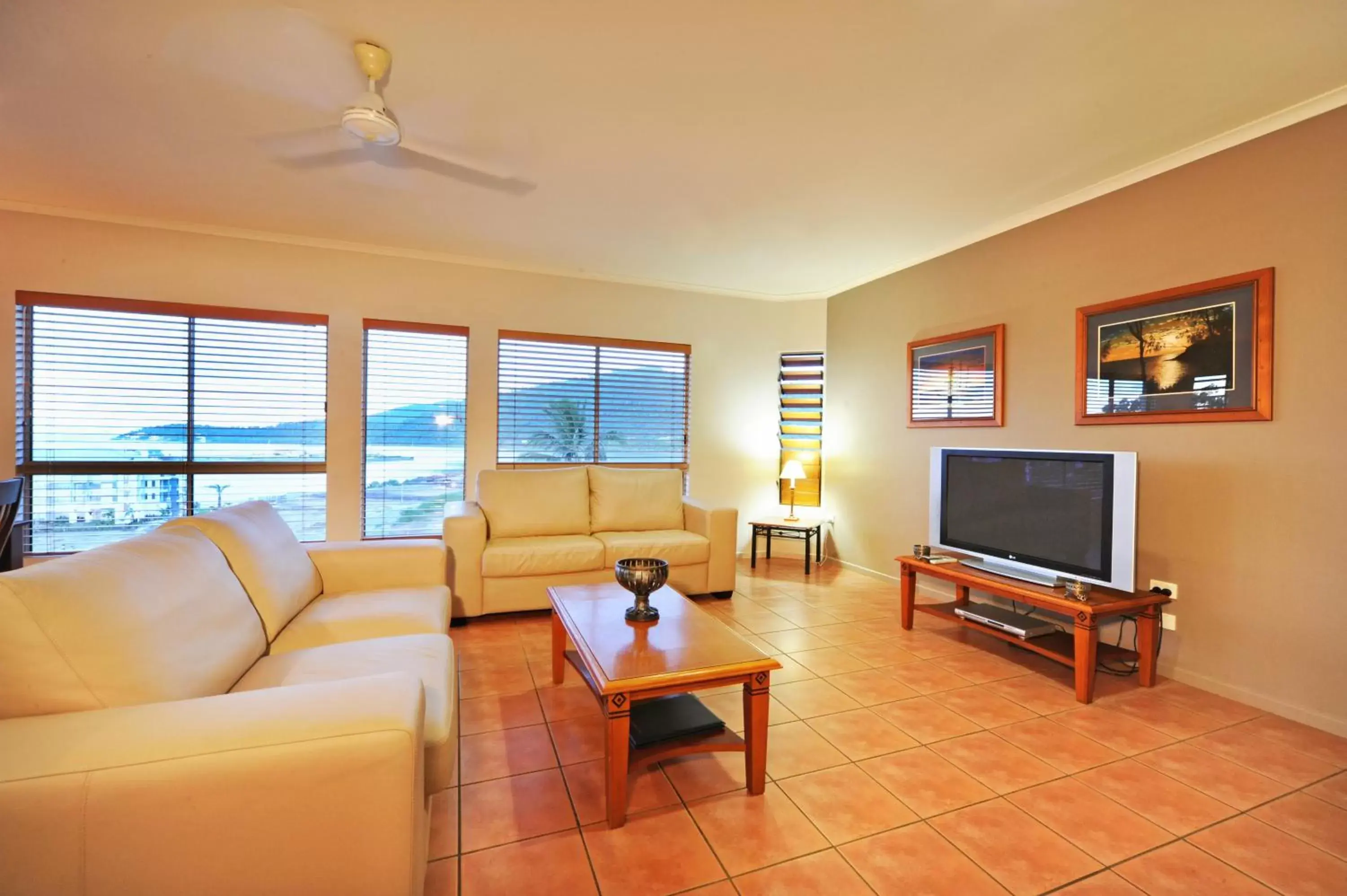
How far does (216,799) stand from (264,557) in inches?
53.5

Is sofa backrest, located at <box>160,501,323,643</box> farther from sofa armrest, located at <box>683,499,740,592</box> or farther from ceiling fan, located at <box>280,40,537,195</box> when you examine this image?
sofa armrest, located at <box>683,499,740,592</box>

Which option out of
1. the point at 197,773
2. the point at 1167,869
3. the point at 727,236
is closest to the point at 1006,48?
the point at 727,236

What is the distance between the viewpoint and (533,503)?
4.04 m

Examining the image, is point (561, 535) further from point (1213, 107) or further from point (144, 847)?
point (1213, 107)

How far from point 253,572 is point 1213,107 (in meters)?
4.23

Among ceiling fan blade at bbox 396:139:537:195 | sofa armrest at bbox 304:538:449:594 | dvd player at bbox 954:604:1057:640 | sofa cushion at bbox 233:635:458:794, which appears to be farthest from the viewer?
dvd player at bbox 954:604:1057:640

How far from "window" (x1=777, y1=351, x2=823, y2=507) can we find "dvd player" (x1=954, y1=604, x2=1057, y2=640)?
2144mm

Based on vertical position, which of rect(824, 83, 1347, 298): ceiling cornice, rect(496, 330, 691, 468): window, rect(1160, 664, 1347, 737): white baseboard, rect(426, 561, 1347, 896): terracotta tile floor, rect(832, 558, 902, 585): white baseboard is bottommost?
rect(426, 561, 1347, 896): terracotta tile floor

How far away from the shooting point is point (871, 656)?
10.0 feet

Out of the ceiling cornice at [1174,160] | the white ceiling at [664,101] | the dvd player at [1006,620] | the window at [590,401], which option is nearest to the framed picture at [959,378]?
the ceiling cornice at [1174,160]

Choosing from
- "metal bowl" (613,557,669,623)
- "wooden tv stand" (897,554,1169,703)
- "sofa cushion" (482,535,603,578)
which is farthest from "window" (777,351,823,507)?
"metal bowl" (613,557,669,623)

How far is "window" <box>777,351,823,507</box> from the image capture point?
5.35 metres

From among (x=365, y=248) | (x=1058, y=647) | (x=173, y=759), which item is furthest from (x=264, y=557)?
(x=1058, y=647)

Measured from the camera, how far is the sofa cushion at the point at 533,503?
12.9 feet
